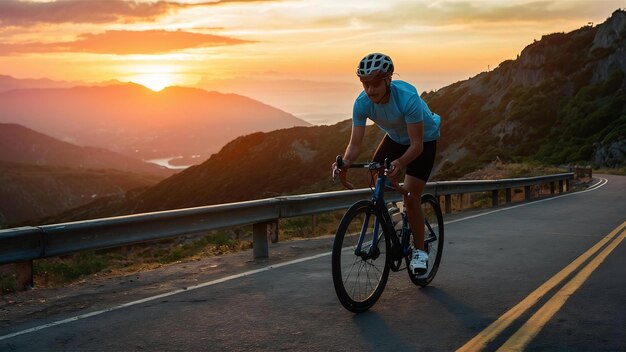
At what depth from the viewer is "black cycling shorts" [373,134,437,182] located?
19.9ft

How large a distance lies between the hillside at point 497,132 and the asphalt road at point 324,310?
174 feet

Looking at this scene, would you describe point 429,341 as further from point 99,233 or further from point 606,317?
point 99,233

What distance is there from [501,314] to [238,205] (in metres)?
4.07

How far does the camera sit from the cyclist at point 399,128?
5.42 meters

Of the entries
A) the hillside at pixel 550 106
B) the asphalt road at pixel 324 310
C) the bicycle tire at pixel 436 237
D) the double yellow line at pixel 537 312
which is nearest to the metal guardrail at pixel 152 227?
the asphalt road at pixel 324 310

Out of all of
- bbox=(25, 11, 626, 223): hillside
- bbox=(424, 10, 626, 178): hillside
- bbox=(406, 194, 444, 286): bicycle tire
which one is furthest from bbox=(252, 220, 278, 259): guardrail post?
bbox=(424, 10, 626, 178): hillside

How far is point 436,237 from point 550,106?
11067 centimetres

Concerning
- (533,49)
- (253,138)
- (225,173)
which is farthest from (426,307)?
(253,138)

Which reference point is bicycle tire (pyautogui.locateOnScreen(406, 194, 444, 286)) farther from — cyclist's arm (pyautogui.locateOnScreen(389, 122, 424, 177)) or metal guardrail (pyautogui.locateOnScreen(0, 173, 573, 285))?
metal guardrail (pyautogui.locateOnScreen(0, 173, 573, 285))

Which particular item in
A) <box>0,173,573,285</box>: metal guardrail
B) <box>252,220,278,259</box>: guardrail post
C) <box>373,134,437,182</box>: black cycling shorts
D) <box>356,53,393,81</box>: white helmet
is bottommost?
<box>252,220,278,259</box>: guardrail post

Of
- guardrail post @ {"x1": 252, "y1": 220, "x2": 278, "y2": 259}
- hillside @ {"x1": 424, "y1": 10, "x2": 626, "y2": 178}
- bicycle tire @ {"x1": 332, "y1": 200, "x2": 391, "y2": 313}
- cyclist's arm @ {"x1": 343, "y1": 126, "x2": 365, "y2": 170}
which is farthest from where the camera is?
hillside @ {"x1": 424, "y1": 10, "x2": 626, "y2": 178}

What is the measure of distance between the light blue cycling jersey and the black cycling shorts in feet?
0.62

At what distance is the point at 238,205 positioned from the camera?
340 inches

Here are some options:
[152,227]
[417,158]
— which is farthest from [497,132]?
[417,158]
